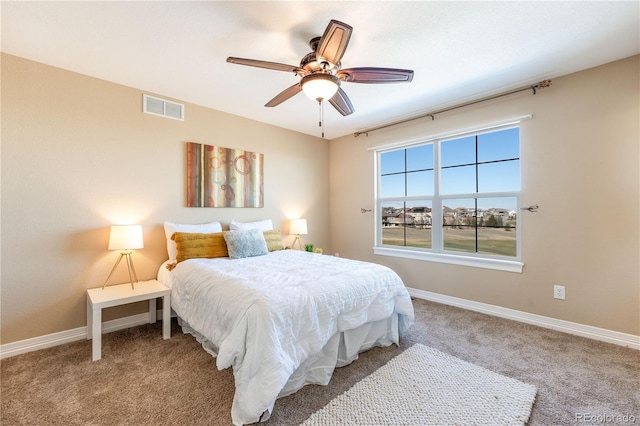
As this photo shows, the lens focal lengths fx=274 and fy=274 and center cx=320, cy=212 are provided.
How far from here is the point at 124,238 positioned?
2529 millimetres

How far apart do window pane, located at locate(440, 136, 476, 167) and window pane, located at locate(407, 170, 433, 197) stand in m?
0.25

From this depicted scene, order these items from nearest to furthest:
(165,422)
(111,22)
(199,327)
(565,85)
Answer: (165,422)
(111,22)
(199,327)
(565,85)

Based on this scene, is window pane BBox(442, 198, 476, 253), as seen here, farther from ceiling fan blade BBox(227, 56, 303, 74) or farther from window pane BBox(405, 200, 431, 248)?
ceiling fan blade BBox(227, 56, 303, 74)

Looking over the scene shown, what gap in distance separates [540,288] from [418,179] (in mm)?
1879

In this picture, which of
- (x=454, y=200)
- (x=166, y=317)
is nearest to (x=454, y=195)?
(x=454, y=200)

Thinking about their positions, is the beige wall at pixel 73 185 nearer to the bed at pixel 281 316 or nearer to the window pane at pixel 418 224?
the bed at pixel 281 316

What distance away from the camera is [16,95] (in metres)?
2.34

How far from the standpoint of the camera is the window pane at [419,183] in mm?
3783

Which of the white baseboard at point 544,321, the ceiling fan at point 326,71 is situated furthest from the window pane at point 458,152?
the ceiling fan at point 326,71

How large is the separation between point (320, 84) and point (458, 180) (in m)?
2.45

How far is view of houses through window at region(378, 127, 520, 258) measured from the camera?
3.15 metres

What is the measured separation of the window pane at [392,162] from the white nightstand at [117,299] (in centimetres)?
333

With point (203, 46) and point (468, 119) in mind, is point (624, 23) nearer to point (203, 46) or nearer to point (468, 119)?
point (468, 119)

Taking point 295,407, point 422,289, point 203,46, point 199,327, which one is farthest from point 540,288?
point 203,46
